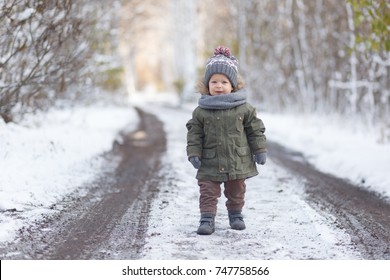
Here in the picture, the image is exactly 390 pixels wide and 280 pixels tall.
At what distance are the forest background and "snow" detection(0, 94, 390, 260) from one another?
104 centimetres

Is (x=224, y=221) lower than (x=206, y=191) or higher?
lower

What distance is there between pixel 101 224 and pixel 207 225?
43.4 inches

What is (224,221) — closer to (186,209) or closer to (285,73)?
(186,209)

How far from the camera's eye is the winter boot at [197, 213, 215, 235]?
209 inches

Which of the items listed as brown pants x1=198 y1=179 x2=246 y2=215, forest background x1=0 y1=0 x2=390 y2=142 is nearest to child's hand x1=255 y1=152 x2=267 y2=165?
brown pants x1=198 y1=179 x2=246 y2=215

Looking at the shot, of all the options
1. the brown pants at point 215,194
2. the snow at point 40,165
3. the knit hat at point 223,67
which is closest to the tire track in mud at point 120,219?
the snow at point 40,165

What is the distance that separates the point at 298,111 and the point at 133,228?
15.8 m

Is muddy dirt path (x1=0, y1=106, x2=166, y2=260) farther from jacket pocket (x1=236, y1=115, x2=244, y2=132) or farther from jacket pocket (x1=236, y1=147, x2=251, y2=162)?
jacket pocket (x1=236, y1=115, x2=244, y2=132)

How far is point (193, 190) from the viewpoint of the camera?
7637 mm

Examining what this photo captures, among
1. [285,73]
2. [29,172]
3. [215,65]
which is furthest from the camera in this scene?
[285,73]

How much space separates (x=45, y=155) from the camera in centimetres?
925

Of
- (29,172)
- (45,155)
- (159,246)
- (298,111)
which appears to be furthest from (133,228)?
(298,111)

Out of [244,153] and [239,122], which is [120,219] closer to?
[244,153]

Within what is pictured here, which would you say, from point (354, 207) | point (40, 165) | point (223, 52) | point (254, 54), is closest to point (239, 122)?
point (223, 52)
